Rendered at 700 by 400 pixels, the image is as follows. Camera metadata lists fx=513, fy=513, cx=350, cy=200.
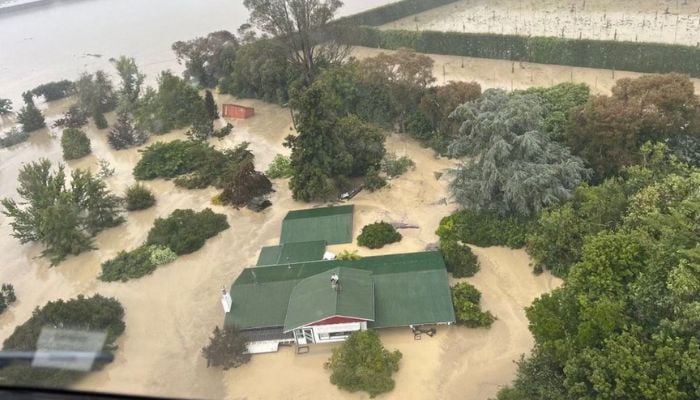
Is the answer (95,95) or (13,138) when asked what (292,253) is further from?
(13,138)

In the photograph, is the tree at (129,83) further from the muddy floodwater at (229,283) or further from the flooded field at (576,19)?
the flooded field at (576,19)

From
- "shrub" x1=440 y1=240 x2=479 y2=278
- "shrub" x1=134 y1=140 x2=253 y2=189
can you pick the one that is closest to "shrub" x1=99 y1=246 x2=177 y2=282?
"shrub" x1=134 y1=140 x2=253 y2=189

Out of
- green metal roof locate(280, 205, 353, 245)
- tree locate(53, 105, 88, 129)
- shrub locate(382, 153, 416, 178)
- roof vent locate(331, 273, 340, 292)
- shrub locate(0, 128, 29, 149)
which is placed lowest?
green metal roof locate(280, 205, 353, 245)

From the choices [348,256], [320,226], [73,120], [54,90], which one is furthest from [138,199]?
[54,90]

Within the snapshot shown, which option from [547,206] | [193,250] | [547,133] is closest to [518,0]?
[547,133]

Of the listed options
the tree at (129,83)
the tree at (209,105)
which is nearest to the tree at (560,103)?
the tree at (209,105)

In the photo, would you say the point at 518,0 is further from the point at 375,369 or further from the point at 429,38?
the point at 375,369

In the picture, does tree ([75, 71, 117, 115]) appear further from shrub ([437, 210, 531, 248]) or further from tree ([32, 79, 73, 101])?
shrub ([437, 210, 531, 248])
